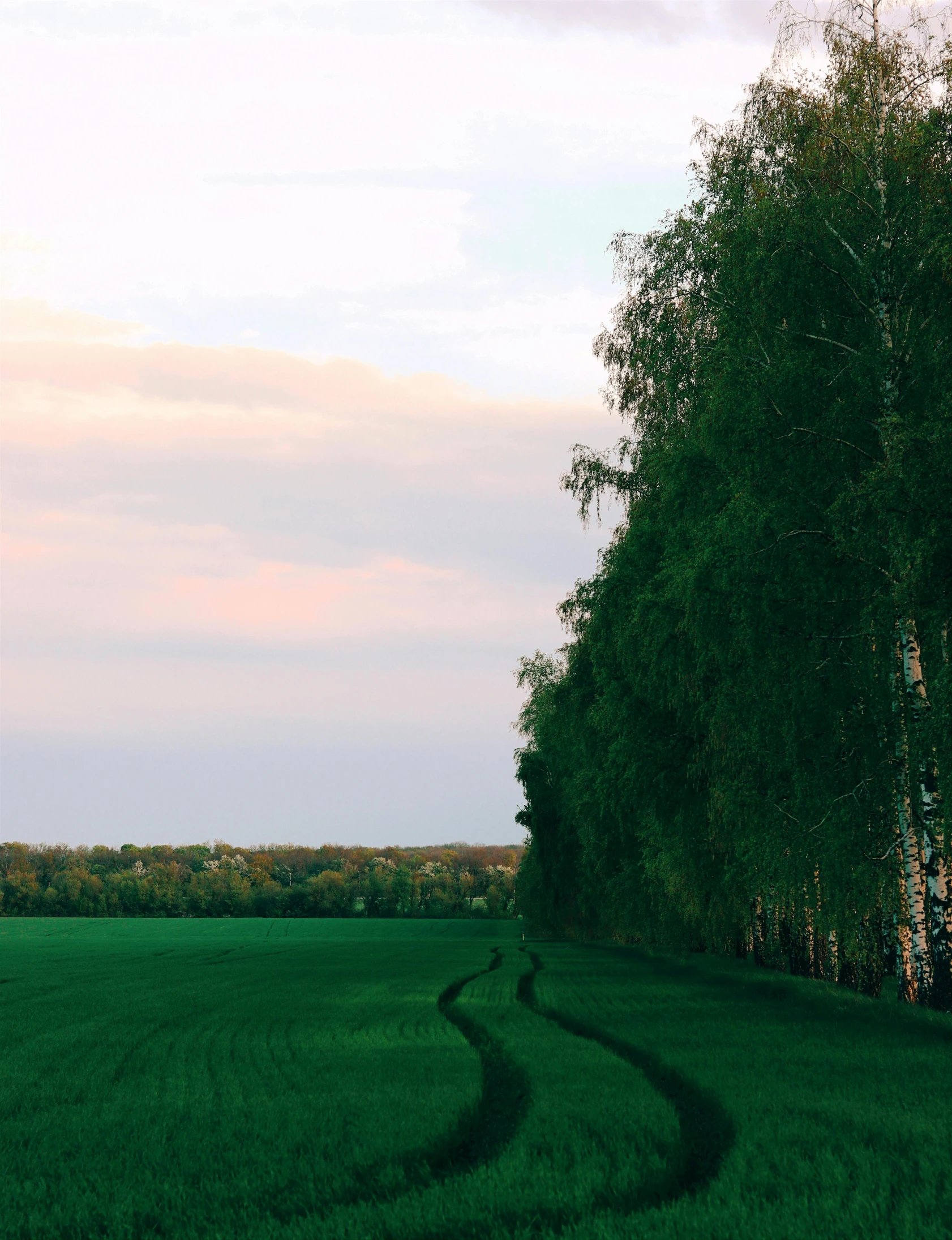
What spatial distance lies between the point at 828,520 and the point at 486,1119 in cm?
1294

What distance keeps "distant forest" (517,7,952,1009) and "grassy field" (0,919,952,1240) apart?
10.5ft

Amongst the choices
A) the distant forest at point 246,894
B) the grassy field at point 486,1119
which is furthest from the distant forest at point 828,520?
the distant forest at point 246,894

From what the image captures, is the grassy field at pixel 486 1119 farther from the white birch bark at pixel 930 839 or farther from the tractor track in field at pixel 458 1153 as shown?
the white birch bark at pixel 930 839

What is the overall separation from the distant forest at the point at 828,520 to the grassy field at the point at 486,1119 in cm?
321

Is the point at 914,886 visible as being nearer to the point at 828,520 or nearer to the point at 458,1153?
the point at 828,520

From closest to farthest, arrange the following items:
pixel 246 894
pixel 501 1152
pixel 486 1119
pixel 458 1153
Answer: pixel 501 1152
pixel 458 1153
pixel 486 1119
pixel 246 894

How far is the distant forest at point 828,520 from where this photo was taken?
19.7 m

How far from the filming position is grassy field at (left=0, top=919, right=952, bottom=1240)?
29.7 feet

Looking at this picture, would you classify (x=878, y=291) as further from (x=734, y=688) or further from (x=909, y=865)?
(x=909, y=865)

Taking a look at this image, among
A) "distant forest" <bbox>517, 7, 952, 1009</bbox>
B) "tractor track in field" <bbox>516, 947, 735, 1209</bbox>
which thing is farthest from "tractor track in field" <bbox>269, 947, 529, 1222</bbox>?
"distant forest" <bbox>517, 7, 952, 1009</bbox>

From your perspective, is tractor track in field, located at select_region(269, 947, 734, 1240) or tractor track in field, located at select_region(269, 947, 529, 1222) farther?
tractor track in field, located at select_region(269, 947, 529, 1222)

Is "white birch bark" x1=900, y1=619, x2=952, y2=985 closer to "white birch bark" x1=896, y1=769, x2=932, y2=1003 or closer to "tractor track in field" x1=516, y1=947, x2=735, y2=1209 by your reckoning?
"white birch bark" x1=896, y1=769, x2=932, y2=1003

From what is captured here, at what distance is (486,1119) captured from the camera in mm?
13086

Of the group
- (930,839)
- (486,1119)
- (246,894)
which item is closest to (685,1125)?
(486,1119)
